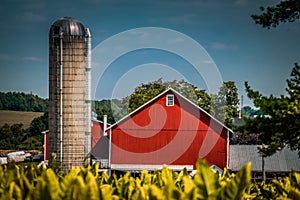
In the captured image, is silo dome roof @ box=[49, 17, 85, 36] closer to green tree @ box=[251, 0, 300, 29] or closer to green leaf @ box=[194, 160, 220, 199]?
green tree @ box=[251, 0, 300, 29]

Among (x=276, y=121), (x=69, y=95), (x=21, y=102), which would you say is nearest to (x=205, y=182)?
(x=276, y=121)

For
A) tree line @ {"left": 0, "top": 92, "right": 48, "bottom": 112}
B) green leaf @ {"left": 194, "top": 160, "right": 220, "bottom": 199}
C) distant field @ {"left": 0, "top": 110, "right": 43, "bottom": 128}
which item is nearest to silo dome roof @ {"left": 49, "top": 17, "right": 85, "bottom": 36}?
green leaf @ {"left": 194, "top": 160, "right": 220, "bottom": 199}

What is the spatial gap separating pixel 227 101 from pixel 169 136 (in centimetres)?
2879

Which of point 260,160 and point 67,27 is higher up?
point 67,27

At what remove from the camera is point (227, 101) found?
5850 centimetres

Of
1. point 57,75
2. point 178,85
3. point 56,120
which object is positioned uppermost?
point 178,85

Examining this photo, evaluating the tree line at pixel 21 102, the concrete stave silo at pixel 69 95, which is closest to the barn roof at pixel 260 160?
the concrete stave silo at pixel 69 95

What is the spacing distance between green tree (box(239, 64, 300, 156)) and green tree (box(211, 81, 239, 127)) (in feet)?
172

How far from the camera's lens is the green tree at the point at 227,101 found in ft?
188

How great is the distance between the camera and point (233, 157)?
3125 centimetres

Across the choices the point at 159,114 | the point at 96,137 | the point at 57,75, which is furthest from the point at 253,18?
the point at 96,137

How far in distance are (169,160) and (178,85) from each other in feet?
116

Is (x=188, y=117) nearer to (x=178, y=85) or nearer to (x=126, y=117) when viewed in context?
(x=126, y=117)

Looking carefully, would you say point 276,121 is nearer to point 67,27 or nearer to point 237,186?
point 237,186
